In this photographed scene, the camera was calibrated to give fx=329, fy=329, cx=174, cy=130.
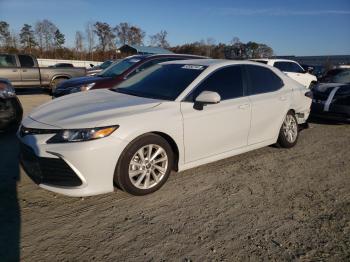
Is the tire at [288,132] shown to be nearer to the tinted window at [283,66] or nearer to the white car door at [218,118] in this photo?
the white car door at [218,118]

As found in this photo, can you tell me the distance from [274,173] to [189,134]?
149 cm

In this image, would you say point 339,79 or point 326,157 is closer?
point 326,157

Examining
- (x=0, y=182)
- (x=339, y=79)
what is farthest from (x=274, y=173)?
(x=339, y=79)

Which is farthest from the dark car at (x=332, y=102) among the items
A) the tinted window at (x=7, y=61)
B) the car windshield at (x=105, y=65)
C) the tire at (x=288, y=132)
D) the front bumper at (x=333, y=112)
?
the tinted window at (x=7, y=61)

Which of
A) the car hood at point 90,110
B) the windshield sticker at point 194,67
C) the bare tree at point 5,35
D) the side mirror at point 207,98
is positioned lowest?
the car hood at point 90,110

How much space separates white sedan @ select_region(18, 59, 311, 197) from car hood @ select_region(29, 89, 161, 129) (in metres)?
0.01

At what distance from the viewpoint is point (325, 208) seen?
3.66 metres

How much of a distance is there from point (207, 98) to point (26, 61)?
12.1 meters

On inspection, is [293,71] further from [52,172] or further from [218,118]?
[52,172]

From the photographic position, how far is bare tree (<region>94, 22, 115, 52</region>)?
197ft

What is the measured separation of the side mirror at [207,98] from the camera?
405 cm

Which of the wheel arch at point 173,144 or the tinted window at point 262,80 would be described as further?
the tinted window at point 262,80

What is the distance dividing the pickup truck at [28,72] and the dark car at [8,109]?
24.7ft

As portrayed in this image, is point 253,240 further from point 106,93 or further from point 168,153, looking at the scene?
point 106,93
